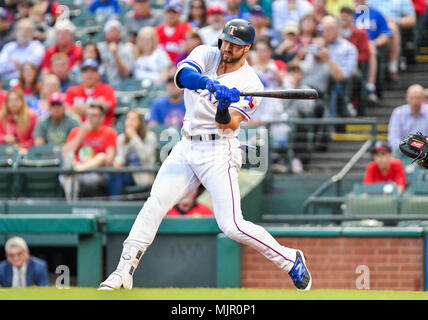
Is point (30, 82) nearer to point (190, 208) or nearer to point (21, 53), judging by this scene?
point (21, 53)

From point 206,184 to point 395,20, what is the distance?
6018 mm

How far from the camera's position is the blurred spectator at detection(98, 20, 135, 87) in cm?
1143

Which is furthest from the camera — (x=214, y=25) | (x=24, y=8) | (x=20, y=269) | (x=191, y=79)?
(x=24, y=8)

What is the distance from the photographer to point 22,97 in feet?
33.1

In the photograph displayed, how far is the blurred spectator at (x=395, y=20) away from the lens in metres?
10.6

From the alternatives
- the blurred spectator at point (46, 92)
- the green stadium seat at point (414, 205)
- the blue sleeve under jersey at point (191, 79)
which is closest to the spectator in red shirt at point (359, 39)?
the green stadium seat at point (414, 205)

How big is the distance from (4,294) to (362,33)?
640cm

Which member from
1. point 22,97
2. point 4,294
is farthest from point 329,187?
point 4,294

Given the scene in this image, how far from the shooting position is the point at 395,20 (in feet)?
35.6

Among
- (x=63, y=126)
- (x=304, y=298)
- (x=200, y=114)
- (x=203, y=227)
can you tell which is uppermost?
(x=63, y=126)

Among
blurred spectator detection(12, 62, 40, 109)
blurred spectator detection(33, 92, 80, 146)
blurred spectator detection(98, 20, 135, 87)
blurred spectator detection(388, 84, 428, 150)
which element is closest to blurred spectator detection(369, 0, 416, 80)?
blurred spectator detection(388, 84, 428, 150)

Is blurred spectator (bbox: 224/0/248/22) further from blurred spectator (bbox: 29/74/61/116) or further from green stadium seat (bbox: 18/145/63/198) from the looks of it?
green stadium seat (bbox: 18/145/63/198)

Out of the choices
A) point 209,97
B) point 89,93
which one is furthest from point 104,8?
point 209,97

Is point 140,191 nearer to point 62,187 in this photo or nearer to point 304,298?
point 62,187
